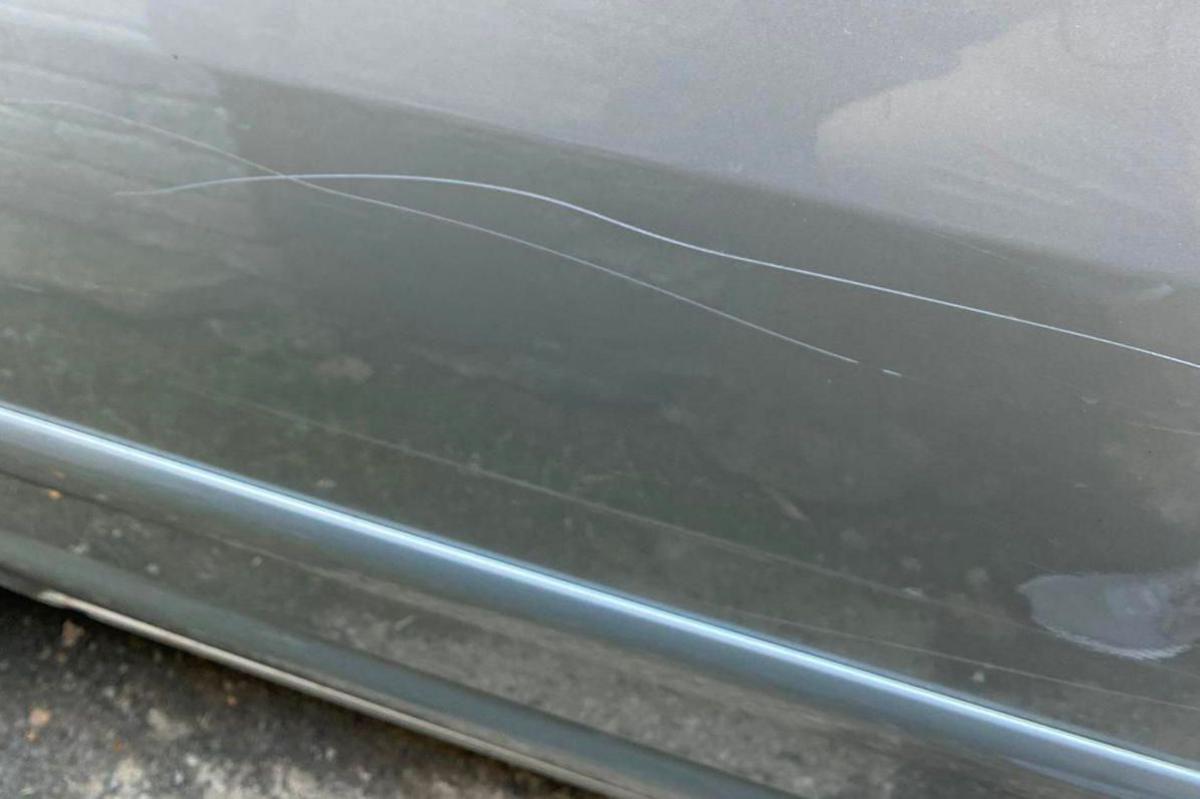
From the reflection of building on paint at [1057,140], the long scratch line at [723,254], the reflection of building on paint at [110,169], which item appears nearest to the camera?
the reflection of building on paint at [1057,140]

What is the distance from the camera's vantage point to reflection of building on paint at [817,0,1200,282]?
89 centimetres

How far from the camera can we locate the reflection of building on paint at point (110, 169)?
3.72 ft

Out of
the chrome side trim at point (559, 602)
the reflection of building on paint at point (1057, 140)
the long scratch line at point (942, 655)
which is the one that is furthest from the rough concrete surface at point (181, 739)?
the reflection of building on paint at point (1057, 140)

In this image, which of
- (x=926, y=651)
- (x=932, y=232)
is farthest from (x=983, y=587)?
(x=932, y=232)

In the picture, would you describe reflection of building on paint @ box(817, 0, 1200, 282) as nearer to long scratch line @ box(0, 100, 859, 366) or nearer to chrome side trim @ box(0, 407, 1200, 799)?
long scratch line @ box(0, 100, 859, 366)

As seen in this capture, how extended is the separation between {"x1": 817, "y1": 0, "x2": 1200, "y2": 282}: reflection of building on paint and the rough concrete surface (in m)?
1.38

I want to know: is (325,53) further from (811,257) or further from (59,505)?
(59,505)

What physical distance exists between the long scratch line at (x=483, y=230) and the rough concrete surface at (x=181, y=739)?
1.16 meters

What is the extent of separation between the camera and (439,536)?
1.37m

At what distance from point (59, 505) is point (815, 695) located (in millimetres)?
1221

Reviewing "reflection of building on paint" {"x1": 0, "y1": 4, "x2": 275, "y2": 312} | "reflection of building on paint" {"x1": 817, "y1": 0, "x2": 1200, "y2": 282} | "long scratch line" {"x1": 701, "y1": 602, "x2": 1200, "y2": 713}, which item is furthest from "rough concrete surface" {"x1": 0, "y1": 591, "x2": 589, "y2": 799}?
"reflection of building on paint" {"x1": 817, "y1": 0, "x2": 1200, "y2": 282}

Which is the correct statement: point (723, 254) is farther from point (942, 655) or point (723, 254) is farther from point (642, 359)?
point (942, 655)

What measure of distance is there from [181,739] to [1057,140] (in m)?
1.81

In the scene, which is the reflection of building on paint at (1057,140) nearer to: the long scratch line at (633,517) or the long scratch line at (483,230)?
the long scratch line at (483,230)
